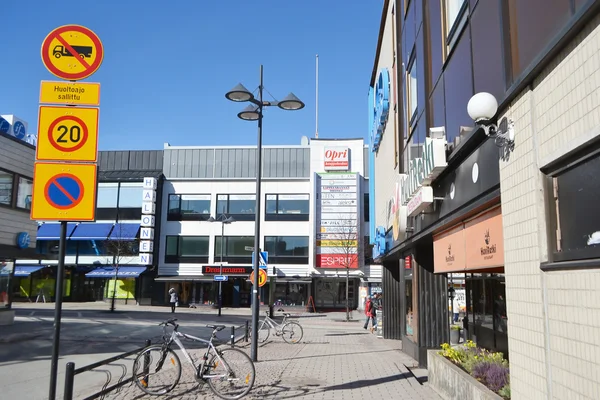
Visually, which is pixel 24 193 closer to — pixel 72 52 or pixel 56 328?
Result: pixel 72 52

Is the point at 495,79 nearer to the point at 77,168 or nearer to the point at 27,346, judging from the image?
the point at 77,168

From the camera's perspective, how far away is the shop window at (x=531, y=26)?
452 centimetres

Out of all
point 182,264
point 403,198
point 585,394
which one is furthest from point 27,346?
point 182,264

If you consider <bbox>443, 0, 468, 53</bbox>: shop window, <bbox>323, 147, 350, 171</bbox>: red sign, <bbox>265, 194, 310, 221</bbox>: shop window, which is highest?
<bbox>323, 147, 350, 171</bbox>: red sign

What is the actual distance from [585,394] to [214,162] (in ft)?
144

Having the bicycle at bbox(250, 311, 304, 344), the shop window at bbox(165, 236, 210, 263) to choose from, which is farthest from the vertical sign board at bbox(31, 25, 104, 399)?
the shop window at bbox(165, 236, 210, 263)

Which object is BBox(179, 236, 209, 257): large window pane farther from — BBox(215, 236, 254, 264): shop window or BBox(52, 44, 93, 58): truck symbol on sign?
BBox(52, 44, 93, 58): truck symbol on sign

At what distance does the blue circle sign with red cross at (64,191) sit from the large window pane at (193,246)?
3998 cm

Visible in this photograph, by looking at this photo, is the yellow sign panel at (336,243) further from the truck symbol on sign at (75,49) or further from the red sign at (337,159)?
the truck symbol on sign at (75,49)

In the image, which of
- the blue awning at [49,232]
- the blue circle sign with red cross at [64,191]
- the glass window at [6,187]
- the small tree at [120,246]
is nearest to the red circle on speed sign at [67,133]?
the blue circle sign with red cross at [64,191]

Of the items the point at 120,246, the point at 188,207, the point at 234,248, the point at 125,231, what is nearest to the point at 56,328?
the point at 120,246

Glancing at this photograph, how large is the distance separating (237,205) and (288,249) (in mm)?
5885

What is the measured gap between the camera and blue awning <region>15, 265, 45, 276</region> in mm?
43631

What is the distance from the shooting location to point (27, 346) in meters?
16.1
